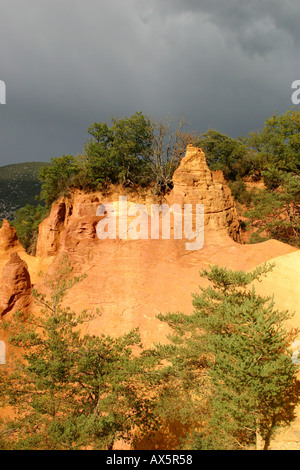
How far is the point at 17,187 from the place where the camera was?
291ft

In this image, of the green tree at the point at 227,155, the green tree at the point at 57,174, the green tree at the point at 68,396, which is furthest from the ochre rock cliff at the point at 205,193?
the green tree at the point at 227,155


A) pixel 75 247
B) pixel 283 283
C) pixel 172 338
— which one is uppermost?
pixel 75 247

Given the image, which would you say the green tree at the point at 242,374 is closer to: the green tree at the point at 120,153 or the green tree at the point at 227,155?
the green tree at the point at 120,153

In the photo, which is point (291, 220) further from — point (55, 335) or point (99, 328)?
point (55, 335)

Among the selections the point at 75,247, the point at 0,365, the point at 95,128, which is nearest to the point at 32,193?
the point at 95,128

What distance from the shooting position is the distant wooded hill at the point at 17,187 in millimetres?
78562

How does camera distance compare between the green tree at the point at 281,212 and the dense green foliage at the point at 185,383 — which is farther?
the green tree at the point at 281,212

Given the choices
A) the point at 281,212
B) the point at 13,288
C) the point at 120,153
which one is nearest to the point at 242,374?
the point at 13,288

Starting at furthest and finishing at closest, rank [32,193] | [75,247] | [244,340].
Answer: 1. [32,193]
2. [75,247]
3. [244,340]

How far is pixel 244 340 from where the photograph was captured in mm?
7887

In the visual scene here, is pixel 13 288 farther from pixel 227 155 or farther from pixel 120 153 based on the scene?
pixel 227 155

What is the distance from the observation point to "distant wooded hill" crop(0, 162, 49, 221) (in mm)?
78562

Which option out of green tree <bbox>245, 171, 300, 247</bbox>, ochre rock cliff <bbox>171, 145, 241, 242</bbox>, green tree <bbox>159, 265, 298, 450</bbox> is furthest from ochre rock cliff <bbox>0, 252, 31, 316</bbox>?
green tree <bbox>245, 171, 300, 247</bbox>

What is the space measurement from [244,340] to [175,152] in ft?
77.8
